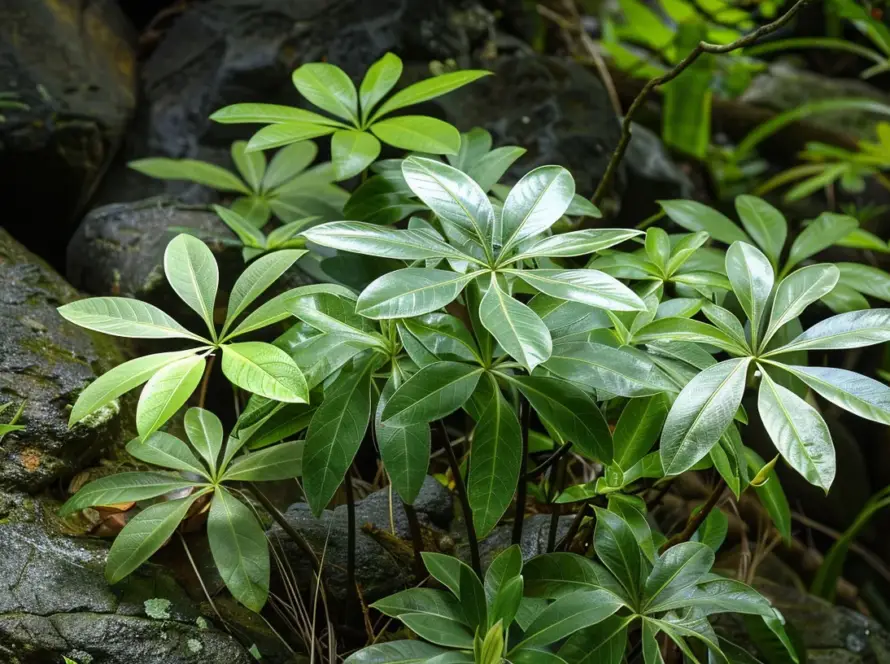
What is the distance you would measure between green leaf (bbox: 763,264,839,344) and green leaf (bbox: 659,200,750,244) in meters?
0.48

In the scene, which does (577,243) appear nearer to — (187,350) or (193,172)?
(187,350)

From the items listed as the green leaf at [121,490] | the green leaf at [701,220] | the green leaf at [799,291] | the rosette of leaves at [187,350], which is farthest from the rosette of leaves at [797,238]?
the green leaf at [121,490]

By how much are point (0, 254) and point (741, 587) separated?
1.60m

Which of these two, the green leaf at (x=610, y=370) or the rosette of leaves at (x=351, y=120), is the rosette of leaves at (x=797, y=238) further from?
the green leaf at (x=610, y=370)

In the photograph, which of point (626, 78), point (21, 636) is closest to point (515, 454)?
point (21, 636)

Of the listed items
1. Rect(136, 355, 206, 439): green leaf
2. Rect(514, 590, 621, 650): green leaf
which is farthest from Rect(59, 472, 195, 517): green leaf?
Rect(514, 590, 621, 650): green leaf

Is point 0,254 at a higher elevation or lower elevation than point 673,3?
lower

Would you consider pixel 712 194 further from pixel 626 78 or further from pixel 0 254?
pixel 0 254

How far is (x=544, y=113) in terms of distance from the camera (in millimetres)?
2275

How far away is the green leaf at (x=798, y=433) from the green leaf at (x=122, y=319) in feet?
2.54

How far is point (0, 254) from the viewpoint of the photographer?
63.8 inches

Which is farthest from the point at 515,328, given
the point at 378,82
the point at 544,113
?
the point at 544,113

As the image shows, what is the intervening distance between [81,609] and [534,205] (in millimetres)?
926

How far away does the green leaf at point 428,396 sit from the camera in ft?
3.09
